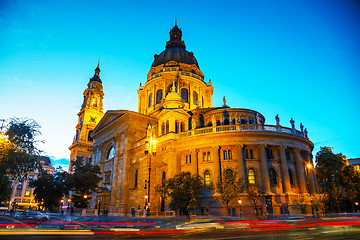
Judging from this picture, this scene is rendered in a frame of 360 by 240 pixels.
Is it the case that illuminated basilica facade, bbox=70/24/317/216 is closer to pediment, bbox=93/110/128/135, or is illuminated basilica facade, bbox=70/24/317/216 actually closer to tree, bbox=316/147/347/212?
pediment, bbox=93/110/128/135

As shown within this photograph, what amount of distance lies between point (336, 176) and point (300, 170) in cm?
1420

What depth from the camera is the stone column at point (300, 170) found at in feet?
106

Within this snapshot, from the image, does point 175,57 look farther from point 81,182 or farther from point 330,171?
point 330,171

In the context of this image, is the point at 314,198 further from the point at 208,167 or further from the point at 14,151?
the point at 14,151

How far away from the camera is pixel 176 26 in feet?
247

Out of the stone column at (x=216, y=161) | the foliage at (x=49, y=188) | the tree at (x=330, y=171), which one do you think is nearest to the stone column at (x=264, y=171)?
the stone column at (x=216, y=161)

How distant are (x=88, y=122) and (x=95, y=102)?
7406 millimetres

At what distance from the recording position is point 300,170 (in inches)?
1297

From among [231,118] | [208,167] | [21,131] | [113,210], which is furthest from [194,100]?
[21,131]

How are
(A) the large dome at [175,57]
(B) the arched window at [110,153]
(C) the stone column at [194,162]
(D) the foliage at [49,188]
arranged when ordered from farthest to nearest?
1. (A) the large dome at [175,57]
2. (B) the arched window at [110,153]
3. (D) the foliage at [49,188]
4. (C) the stone column at [194,162]

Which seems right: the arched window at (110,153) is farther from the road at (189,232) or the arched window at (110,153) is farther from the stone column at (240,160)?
the road at (189,232)

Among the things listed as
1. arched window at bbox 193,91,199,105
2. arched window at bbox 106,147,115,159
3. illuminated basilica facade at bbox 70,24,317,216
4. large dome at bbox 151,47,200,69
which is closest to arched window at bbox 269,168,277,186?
illuminated basilica facade at bbox 70,24,317,216

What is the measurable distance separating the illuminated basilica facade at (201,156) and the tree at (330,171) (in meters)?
7.15

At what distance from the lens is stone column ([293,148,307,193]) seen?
106ft
